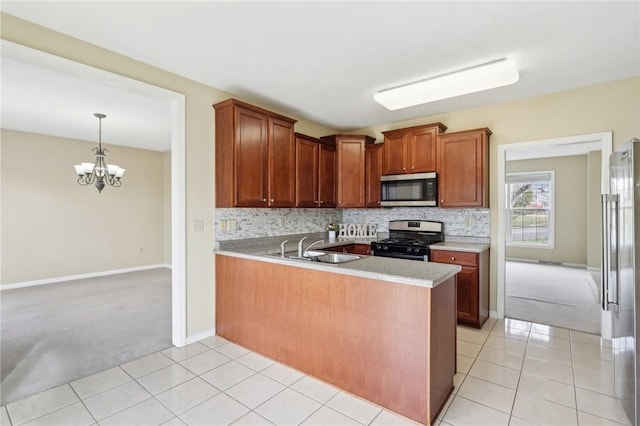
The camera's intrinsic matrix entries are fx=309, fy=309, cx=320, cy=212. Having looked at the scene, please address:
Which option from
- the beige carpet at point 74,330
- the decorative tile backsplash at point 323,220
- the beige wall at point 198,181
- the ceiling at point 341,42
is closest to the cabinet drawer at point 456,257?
the decorative tile backsplash at point 323,220

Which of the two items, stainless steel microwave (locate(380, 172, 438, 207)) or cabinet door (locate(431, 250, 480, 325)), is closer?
cabinet door (locate(431, 250, 480, 325))

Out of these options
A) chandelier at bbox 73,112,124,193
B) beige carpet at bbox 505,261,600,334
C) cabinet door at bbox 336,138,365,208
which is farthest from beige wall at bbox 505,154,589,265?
chandelier at bbox 73,112,124,193

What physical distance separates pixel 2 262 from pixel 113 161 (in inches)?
95.8

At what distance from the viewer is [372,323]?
209 centimetres

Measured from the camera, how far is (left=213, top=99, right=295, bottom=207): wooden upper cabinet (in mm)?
3098

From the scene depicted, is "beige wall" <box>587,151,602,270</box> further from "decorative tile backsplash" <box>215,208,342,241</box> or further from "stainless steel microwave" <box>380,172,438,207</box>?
"decorative tile backsplash" <box>215,208,342,241</box>

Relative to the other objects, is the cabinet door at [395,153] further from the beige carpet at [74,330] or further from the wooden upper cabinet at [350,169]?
the beige carpet at [74,330]

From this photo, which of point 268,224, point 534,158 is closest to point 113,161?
point 268,224

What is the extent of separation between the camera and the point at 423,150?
3992 mm

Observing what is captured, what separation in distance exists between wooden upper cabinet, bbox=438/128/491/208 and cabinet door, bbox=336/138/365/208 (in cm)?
111

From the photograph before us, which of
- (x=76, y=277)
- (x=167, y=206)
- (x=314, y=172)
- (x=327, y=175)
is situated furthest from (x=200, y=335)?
(x=167, y=206)

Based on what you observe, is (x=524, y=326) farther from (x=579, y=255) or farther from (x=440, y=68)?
(x=579, y=255)

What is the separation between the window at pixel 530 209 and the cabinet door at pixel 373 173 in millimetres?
5397

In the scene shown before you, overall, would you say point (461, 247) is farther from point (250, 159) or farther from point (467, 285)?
point (250, 159)
